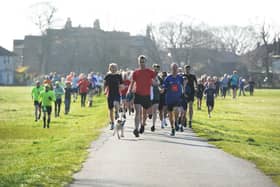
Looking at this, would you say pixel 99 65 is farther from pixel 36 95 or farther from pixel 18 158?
pixel 18 158

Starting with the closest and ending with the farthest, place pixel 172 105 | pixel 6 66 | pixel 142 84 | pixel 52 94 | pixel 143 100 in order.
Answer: pixel 142 84 → pixel 143 100 → pixel 172 105 → pixel 52 94 → pixel 6 66

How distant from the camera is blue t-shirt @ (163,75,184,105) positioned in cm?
2098

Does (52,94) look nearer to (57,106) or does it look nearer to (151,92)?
(57,106)

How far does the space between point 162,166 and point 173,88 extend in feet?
22.1

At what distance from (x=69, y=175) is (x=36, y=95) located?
23.0m

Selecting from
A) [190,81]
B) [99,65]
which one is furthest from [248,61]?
[190,81]

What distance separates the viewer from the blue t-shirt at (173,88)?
826 inches

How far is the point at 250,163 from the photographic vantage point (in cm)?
1563

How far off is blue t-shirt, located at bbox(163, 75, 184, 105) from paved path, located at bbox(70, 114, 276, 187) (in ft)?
4.94

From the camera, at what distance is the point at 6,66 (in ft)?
456

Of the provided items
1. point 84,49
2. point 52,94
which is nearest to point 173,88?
point 52,94

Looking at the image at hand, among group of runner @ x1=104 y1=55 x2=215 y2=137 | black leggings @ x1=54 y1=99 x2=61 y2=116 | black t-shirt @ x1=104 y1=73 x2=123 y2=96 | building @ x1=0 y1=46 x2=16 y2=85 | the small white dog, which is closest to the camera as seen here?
group of runner @ x1=104 y1=55 x2=215 y2=137

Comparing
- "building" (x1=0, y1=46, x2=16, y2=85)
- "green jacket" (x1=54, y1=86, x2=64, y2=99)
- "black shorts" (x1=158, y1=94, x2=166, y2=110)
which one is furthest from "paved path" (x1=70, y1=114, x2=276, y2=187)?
"building" (x1=0, y1=46, x2=16, y2=85)

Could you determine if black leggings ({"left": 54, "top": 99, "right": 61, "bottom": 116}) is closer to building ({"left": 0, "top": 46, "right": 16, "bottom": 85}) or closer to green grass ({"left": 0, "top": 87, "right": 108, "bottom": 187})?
green grass ({"left": 0, "top": 87, "right": 108, "bottom": 187})
